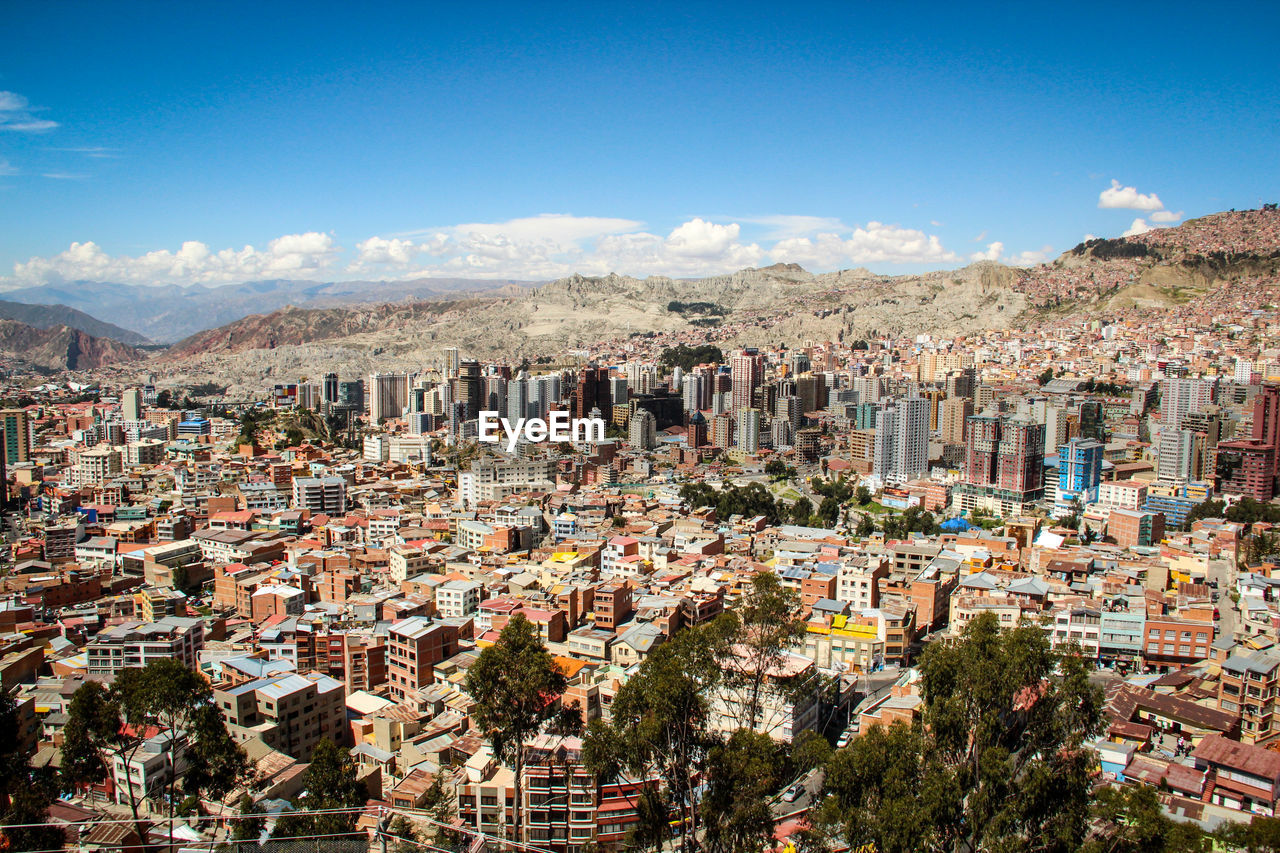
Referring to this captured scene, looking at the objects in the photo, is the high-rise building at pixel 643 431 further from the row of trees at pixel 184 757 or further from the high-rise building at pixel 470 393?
the row of trees at pixel 184 757

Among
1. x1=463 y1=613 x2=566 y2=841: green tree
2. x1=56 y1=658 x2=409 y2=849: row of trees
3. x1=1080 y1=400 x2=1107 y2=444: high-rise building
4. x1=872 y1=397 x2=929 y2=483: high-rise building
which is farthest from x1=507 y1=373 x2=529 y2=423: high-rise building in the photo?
x1=463 y1=613 x2=566 y2=841: green tree

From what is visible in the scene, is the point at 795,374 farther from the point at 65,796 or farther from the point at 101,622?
the point at 65,796

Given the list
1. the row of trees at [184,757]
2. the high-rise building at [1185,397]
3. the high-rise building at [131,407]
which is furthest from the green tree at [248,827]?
the high-rise building at [131,407]

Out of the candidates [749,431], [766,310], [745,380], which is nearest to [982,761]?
[749,431]

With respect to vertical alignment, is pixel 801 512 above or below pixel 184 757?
below

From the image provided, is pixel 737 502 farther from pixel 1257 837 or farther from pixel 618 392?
pixel 618 392

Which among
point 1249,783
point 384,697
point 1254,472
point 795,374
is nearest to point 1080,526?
point 1254,472

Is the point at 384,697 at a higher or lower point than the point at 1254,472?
lower
